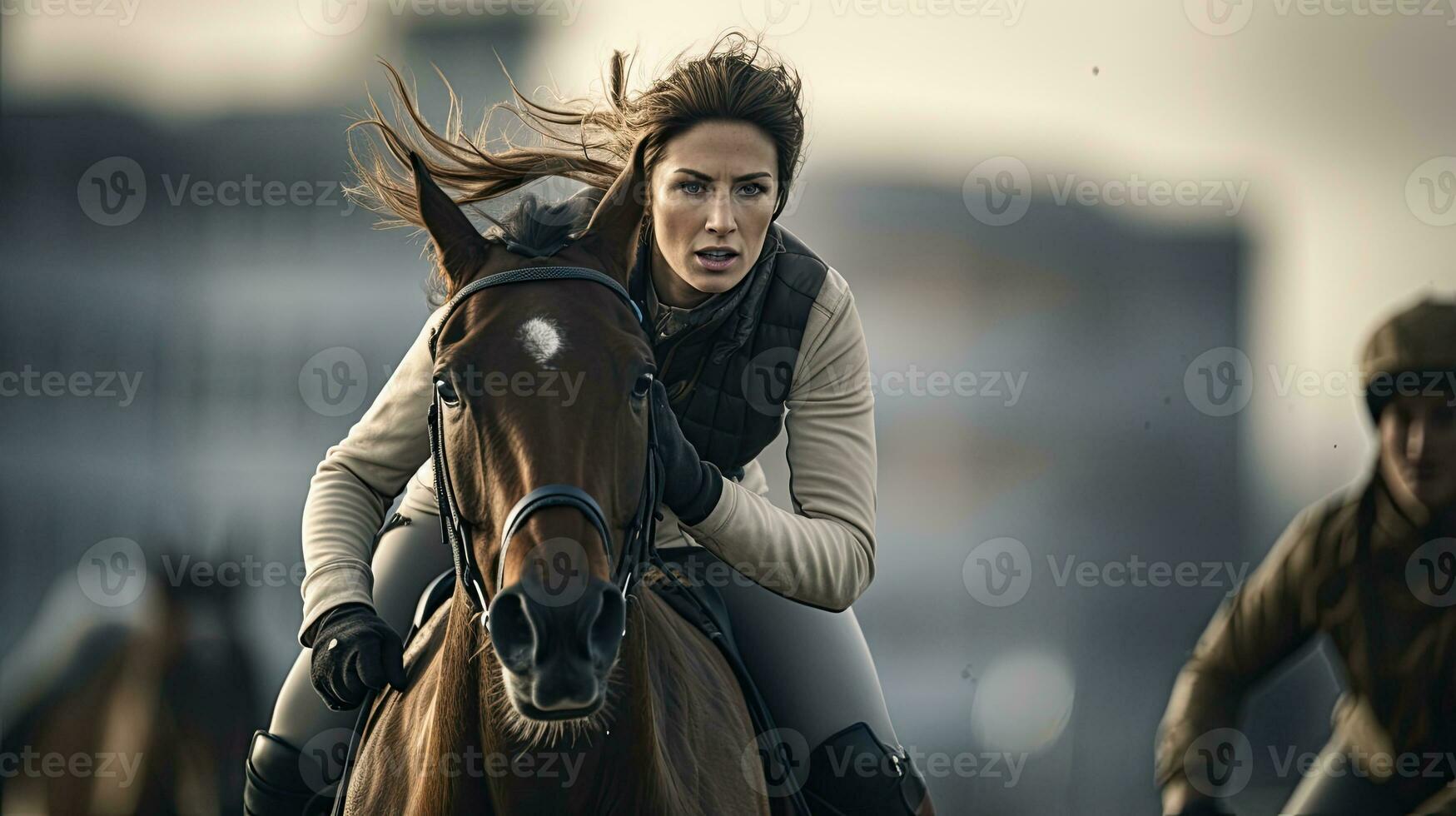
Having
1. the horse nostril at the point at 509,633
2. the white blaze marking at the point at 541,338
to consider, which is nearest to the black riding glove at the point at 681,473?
the white blaze marking at the point at 541,338

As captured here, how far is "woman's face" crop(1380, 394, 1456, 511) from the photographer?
2998 mm

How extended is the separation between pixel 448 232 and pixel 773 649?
1.28m

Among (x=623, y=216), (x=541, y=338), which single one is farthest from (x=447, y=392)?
(x=623, y=216)

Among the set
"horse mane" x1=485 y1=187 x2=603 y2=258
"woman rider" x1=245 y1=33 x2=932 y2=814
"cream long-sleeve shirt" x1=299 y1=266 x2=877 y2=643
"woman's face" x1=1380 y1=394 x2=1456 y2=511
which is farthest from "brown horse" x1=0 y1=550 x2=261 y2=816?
"woman's face" x1=1380 y1=394 x2=1456 y2=511

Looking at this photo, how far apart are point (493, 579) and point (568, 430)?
0.81ft

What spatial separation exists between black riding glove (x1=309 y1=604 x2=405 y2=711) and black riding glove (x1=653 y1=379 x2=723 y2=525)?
57 cm

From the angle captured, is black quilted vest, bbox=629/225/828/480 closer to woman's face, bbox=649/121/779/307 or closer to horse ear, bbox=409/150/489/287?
woman's face, bbox=649/121/779/307

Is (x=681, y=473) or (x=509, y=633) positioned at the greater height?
(x=681, y=473)

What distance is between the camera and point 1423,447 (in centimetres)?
301

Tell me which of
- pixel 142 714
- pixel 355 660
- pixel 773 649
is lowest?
pixel 142 714

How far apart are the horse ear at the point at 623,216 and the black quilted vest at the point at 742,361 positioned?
43 centimetres

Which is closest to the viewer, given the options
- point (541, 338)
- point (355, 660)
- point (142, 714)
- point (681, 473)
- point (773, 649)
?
point (541, 338)

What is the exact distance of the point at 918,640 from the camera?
32.2 feet

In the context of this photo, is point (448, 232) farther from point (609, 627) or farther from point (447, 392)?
point (609, 627)
